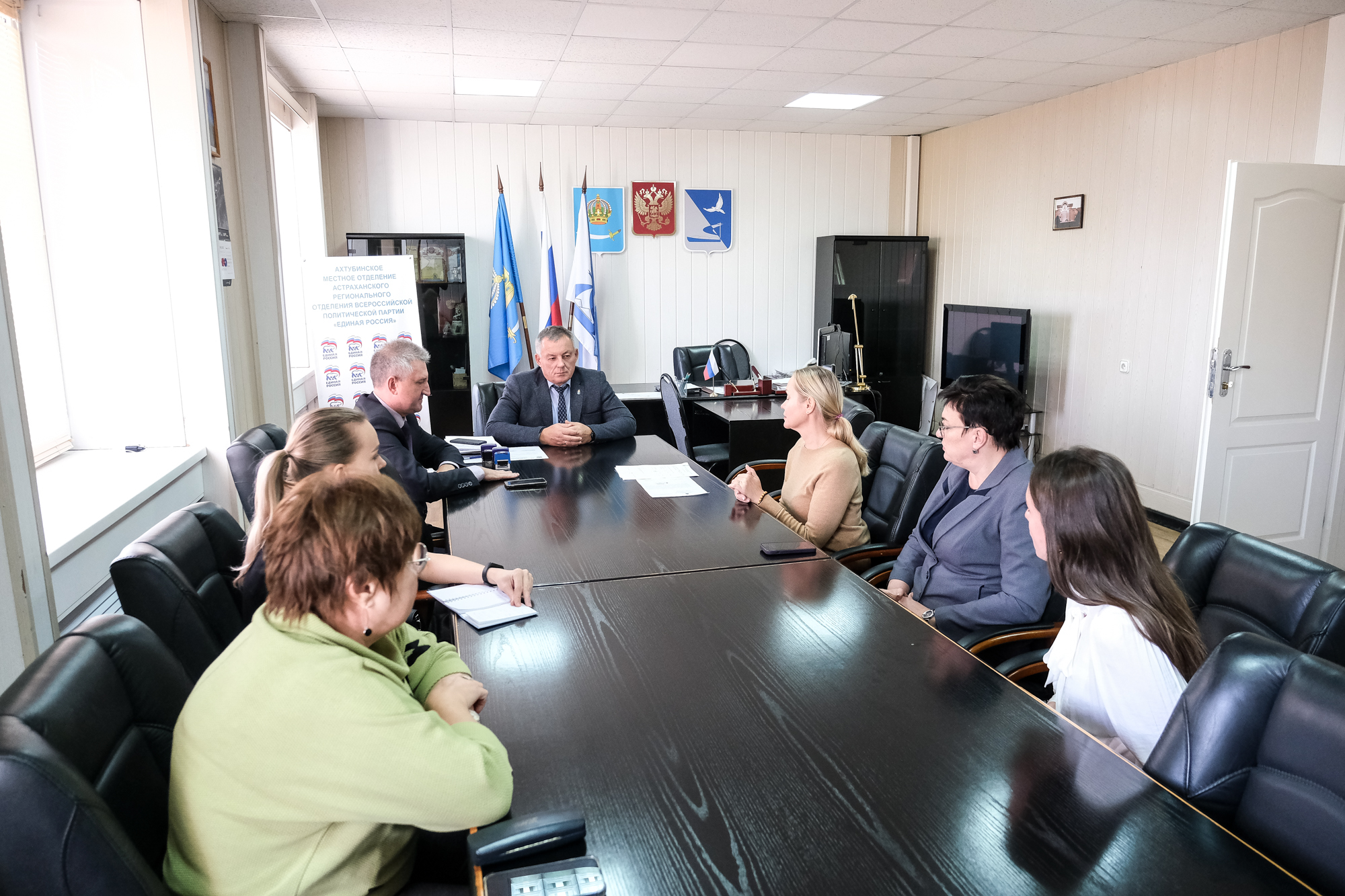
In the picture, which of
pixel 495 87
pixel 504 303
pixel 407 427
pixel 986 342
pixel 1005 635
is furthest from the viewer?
pixel 504 303

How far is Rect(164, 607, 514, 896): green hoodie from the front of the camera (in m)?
1.03

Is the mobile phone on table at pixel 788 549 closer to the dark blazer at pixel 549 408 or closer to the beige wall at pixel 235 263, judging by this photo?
the dark blazer at pixel 549 408

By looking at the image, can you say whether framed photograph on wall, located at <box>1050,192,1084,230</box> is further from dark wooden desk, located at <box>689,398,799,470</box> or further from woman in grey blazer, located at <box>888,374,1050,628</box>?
woman in grey blazer, located at <box>888,374,1050,628</box>

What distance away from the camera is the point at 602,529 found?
2.50 metres

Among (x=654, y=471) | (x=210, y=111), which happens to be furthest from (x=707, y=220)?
(x=654, y=471)

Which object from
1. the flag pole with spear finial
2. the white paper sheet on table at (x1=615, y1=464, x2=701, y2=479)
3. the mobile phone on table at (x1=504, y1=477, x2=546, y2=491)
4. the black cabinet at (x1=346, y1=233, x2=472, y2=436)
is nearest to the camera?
the mobile phone on table at (x1=504, y1=477, x2=546, y2=491)

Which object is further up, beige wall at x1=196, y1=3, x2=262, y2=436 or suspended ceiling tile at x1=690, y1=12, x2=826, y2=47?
suspended ceiling tile at x1=690, y1=12, x2=826, y2=47

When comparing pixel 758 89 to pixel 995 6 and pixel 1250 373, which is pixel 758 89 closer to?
pixel 995 6

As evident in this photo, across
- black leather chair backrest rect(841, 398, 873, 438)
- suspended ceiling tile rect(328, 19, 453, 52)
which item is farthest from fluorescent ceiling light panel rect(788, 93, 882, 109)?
black leather chair backrest rect(841, 398, 873, 438)

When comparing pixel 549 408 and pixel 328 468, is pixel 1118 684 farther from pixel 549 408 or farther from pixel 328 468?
pixel 549 408

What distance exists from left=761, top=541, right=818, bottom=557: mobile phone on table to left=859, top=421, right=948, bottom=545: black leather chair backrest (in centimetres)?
73

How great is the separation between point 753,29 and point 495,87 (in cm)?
206

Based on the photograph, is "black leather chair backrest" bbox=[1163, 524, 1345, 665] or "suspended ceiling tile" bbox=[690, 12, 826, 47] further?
"suspended ceiling tile" bbox=[690, 12, 826, 47]

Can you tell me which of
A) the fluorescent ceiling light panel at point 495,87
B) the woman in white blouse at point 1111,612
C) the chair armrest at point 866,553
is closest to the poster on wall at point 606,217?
the fluorescent ceiling light panel at point 495,87
